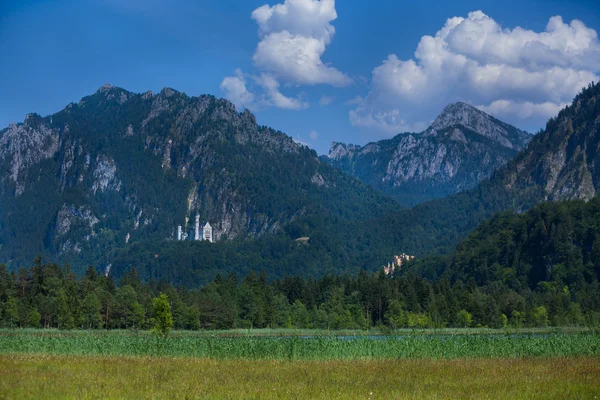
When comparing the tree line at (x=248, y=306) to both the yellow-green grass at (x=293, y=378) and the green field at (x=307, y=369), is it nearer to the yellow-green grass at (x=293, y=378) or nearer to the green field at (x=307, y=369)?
the green field at (x=307, y=369)

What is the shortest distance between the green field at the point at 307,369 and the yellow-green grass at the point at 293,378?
0.21 ft

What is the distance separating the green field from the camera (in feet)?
128

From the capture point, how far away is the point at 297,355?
62312mm

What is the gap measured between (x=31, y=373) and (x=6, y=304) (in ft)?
316

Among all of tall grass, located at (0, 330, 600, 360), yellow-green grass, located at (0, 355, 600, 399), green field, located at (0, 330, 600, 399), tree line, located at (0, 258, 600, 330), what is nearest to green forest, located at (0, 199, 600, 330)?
tree line, located at (0, 258, 600, 330)

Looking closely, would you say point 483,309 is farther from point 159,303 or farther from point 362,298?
point 159,303

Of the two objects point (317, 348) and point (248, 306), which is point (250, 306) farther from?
point (317, 348)

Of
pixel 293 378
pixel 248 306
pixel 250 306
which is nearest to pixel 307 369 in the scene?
pixel 293 378

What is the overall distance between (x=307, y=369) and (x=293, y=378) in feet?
16.7

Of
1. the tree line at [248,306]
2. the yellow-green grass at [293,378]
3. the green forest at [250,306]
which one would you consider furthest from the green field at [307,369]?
the green forest at [250,306]

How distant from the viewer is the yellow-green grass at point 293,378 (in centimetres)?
3834

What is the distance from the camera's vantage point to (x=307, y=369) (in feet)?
A: 164

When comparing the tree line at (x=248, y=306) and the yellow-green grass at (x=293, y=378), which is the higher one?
the tree line at (x=248, y=306)

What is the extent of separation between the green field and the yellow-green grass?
65mm
